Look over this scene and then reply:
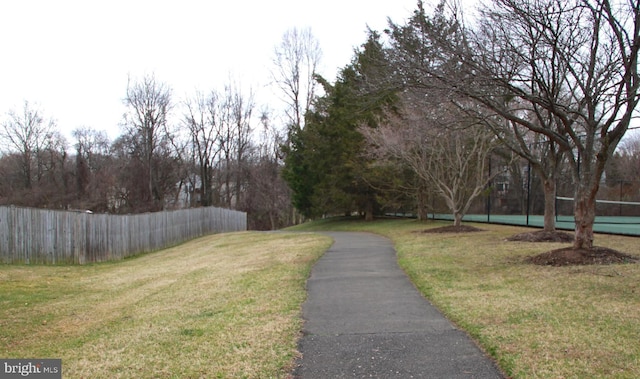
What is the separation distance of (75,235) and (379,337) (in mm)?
14466

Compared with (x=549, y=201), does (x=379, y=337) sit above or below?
below

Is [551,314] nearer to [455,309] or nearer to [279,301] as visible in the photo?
[455,309]

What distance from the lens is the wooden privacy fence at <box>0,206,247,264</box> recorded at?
14523 millimetres

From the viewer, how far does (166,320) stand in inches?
251

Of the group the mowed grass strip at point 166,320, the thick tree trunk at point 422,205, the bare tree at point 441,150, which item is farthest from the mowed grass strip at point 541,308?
the thick tree trunk at point 422,205

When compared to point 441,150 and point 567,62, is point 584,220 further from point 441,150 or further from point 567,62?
point 441,150

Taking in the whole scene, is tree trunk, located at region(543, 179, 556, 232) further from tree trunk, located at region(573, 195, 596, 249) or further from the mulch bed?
tree trunk, located at region(573, 195, 596, 249)

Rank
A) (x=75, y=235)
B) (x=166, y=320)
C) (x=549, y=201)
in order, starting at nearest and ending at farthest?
(x=166, y=320) → (x=549, y=201) → (x=75, y=235)

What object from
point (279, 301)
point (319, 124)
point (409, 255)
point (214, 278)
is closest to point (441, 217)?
point (319, 124)

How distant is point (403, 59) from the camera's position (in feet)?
29.1

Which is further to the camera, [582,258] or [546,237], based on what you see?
[546,237]

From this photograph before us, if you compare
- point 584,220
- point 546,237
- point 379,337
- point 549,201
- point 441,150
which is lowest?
point 379,337
